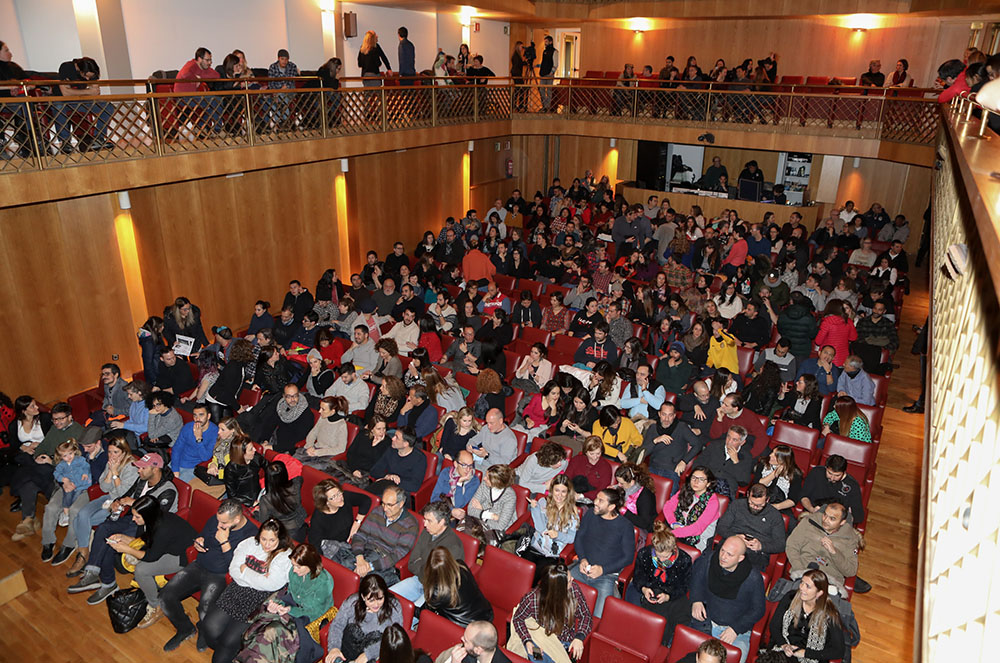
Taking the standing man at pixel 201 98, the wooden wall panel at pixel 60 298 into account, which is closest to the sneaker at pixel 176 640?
the wooden wall panel at pixel 60 298

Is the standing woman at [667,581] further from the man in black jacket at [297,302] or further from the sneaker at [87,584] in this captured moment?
the man in black jacket at [297,302]

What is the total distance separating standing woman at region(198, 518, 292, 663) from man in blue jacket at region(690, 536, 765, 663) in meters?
3.36

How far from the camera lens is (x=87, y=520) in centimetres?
674

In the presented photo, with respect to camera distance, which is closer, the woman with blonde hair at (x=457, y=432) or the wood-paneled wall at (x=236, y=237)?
the woman with blonde hair at (x=457, y=432)

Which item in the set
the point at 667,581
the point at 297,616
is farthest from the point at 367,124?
the point at 667,581

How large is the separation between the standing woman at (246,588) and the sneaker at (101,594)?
4.94 feet

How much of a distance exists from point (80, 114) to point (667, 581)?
8651mm

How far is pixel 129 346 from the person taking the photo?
10781 mm

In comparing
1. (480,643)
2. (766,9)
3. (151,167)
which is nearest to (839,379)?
(480,643)

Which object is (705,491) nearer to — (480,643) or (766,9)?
(480,643)

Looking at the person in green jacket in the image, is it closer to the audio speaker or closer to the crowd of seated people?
the crowd of seated people

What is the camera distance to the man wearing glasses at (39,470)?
7270 mm

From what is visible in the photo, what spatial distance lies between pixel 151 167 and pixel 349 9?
26.3 ft

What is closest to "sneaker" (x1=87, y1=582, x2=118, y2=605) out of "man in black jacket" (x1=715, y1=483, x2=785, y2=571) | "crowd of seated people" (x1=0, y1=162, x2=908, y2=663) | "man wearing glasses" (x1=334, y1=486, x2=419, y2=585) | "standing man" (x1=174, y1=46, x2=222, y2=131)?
"crowd of seated people" (x1=0, y1=162, x2=908, y2=663)
